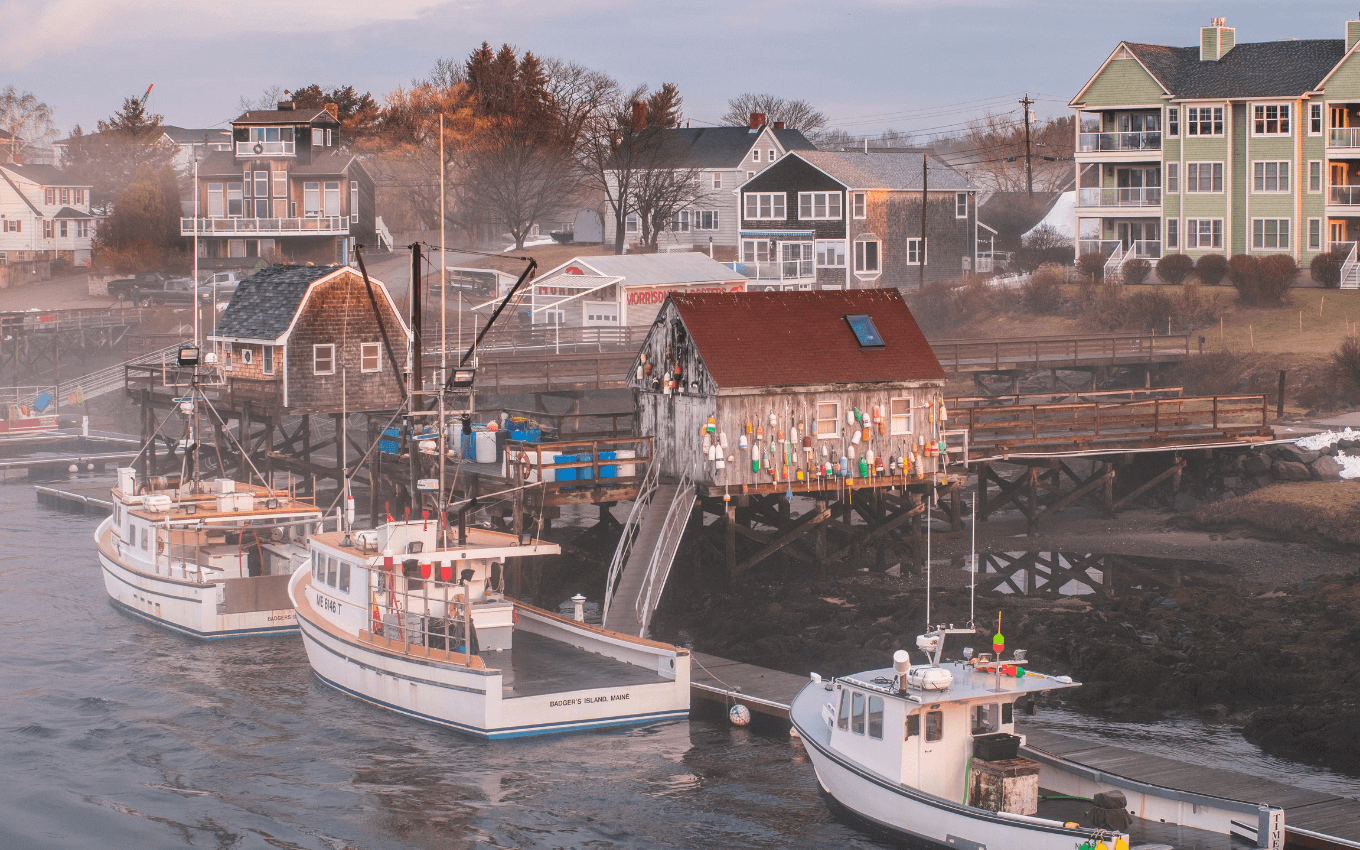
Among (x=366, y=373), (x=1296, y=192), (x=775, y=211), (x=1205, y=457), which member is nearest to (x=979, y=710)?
(x=1205, y=457)

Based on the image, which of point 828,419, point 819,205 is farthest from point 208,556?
point 819,205

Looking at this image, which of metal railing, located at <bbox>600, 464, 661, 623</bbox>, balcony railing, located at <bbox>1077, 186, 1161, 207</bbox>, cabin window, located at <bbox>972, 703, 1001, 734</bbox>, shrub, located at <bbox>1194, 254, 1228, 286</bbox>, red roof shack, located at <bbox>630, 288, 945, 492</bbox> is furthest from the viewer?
balcony railing, located at <bbox>1077, 186, 1161, 207</bbox>

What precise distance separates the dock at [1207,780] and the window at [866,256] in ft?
204

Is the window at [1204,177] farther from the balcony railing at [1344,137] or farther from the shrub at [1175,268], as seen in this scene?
the balcony railing at [1344,137]

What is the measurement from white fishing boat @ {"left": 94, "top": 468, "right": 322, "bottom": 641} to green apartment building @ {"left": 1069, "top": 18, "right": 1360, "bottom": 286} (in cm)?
5054

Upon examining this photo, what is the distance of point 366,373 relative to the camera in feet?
154

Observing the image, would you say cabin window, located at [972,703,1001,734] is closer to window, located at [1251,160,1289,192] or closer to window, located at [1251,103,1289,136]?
window, located at [1251,160,1289,192]

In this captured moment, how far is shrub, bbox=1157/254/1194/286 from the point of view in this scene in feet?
237

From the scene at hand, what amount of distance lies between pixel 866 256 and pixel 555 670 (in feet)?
205

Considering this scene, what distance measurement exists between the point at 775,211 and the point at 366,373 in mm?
45036

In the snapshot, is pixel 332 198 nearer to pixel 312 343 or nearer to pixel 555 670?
pixel 312 343

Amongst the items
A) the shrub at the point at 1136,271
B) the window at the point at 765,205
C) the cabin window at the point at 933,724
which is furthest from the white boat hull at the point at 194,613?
the window at the point at 765,205

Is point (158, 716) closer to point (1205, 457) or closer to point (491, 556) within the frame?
point (491, 556)

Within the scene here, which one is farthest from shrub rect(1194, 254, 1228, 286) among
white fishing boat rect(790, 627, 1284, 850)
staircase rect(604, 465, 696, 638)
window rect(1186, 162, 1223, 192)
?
white fishing boat rect(790, 627, 1284, 850)
